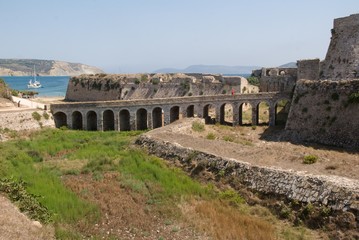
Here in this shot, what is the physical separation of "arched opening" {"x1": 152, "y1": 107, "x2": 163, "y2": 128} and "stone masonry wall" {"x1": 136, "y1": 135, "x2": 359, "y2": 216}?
18.6 m

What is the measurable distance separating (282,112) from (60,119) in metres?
23.6

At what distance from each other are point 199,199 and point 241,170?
9.71 feet

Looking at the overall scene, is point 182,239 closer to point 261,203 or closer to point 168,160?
point 261,203

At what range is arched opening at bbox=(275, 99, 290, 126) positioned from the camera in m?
41.3

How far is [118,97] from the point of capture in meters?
58.2

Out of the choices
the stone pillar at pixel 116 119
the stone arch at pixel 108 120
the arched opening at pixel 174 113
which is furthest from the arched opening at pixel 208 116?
the stone arch at pixel 108 120

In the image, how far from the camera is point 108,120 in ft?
144

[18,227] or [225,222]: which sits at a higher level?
[18,227]

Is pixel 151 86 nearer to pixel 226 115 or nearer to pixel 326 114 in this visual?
pixel 226 115

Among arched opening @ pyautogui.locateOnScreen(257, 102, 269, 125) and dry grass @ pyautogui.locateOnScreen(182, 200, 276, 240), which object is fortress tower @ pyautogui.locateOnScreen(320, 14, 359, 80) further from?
dry grass @ pyautogui.locateOnScreen(182, 200, 276, 240)

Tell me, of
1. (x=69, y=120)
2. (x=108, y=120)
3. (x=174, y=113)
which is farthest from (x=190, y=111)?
(x=69, y=120)

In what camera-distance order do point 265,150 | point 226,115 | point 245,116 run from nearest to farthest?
point 265,150, point 245,116, point 226,115

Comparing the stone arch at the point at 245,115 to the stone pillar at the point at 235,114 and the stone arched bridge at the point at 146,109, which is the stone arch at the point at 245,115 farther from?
the stone pillar at the point at 235,114

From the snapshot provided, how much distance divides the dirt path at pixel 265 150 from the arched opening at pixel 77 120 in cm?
1204
